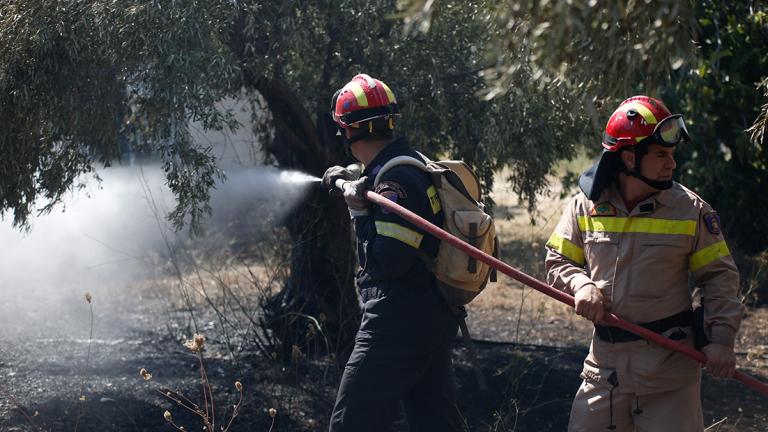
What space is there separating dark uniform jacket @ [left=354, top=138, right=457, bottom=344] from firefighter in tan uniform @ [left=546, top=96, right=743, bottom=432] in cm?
60

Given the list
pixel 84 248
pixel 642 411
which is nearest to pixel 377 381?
pixel 642 411

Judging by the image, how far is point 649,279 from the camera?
3.42 meters

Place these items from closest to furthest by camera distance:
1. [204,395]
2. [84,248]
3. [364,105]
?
[364,105] → [204,395] → [84,248]

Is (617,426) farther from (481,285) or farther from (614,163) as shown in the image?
(614,163)

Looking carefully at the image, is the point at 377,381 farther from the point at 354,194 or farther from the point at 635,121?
the point at 635,121

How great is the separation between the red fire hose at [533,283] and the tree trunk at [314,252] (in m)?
2.35

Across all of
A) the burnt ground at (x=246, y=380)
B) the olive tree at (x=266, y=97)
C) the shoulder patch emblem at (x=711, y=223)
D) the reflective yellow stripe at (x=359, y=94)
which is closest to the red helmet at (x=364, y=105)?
the reflective yellow stripe at (x=359, y=94)

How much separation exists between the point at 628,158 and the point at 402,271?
99 centimetres

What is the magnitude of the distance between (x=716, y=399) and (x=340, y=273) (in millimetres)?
2621

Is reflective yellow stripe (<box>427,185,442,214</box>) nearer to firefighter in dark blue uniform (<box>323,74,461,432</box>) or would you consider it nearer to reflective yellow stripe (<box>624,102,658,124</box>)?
firefighter in dark blue uniform (<box>323,74,461,432</box>)

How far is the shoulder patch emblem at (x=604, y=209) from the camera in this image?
11.5 feet

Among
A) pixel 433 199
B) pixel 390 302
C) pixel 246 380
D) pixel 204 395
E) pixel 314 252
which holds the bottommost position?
pixel 246 380

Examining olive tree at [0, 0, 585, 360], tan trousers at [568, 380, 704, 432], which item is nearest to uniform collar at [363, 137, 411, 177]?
olive tree at [0, 0, 585, 360]

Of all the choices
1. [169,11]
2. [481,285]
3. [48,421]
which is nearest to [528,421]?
[481,285]
